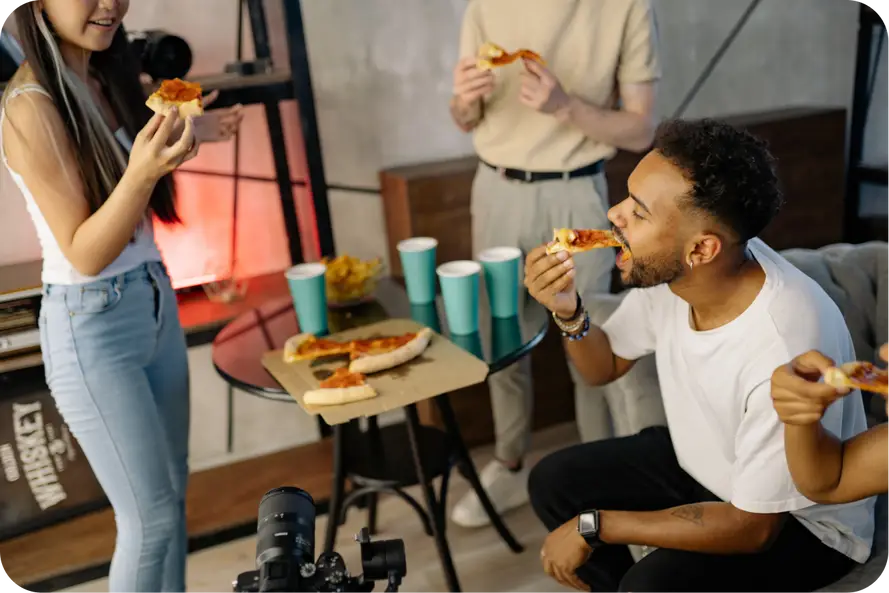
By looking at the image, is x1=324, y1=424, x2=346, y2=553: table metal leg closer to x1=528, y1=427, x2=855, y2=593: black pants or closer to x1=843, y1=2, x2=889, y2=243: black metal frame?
x1=528, y1=427, x2=855, y2=593: black pants

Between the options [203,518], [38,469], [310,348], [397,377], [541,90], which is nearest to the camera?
[397,377]

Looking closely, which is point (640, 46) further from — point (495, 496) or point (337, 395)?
point (495, 496)

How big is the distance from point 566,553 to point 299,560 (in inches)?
28.9

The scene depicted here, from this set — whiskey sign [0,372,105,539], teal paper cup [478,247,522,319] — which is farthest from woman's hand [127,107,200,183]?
whiskey sign [0,372,105,539]

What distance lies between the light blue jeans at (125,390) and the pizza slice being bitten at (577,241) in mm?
866

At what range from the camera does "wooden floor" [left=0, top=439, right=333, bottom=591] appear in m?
2.46

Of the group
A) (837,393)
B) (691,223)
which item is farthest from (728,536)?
(691,223)

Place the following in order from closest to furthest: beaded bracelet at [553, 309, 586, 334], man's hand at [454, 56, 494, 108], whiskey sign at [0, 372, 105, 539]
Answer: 1. beaded bracelet at [553, 309, 586, 334]
2. man's hand at [454, 56, 494, 108]
3. whiskey sign at [0, 372, 105, 539]

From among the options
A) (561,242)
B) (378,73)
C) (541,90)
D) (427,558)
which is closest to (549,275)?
(561,242)

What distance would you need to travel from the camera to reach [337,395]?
1.61m

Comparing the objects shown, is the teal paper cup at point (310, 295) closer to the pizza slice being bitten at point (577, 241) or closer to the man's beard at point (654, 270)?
the pizza slice being bitten at point (577, 241)

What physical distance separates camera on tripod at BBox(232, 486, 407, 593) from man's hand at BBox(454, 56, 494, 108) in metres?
1.40

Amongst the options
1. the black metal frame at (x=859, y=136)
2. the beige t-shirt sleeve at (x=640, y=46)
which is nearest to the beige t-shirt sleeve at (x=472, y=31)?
the beige t-shirt sleeve at (x=640, y=46)

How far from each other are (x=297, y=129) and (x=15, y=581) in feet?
5.56
